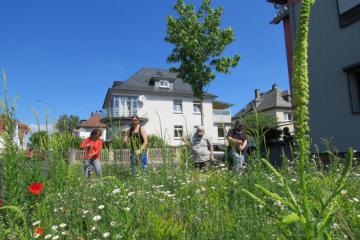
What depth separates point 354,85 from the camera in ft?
35.0

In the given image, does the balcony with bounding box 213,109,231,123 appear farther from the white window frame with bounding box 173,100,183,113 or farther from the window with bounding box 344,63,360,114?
the window with bounding box 344,63,360,114

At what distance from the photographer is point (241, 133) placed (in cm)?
791

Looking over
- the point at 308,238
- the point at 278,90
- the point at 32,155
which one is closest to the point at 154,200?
the point at 32,155

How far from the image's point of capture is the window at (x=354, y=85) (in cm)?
1050

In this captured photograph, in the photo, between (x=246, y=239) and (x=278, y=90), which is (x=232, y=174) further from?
(x=278, y=90)

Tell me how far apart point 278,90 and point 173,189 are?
202 feet

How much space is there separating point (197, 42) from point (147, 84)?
2703cm

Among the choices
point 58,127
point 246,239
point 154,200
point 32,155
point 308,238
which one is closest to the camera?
point 308,238

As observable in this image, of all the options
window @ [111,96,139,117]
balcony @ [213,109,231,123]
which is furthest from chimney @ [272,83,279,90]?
window @ [111,96,139,117]

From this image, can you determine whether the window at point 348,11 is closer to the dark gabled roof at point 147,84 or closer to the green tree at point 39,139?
the green tree at point 39,139

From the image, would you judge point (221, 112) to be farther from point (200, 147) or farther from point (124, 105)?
point (200, 147)

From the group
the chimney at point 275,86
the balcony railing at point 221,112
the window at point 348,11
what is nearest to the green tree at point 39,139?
the window at point 348,11

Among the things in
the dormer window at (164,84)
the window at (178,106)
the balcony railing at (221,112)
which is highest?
the dormer window at (164,84)

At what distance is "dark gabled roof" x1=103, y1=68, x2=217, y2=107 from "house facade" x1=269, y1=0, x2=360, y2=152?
32.3 meters
